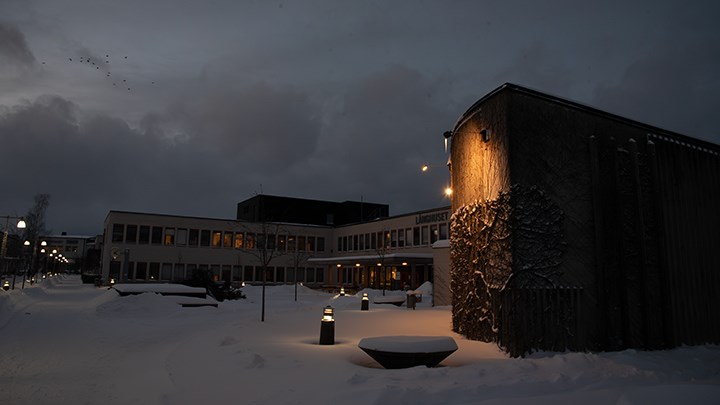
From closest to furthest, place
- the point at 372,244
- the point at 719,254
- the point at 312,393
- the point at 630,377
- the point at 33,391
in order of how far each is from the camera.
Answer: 1. the point at 312,393
2. the point at 33,391
3. the point at 630,377
4. the point at 719,254
5. the point at 372,244

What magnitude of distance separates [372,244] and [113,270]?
27817 millimetres

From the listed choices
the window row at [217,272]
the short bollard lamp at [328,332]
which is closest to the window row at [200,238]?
the window row at [217,272]

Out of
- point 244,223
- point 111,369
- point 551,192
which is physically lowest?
point 111,369

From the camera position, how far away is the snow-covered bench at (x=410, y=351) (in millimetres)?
8938

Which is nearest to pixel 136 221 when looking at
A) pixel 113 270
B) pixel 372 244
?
pixel 113 270

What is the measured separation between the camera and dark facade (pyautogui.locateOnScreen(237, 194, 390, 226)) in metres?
69.4

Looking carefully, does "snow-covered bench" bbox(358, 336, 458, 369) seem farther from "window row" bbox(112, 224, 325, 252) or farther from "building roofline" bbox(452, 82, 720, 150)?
"window row" bbox(112, 224, 325, 252)

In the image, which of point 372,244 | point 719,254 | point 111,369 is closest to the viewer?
point 111,369

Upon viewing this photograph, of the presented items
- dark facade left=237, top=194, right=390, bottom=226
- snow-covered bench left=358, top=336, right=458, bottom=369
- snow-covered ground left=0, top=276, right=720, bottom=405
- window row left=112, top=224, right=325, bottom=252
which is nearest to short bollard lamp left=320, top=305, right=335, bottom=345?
snow-covered ground left=0, top=276, right=720, bottom=405

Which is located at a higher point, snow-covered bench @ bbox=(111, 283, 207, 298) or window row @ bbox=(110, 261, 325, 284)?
window row @ bbox=(110, 261, 325, 284)

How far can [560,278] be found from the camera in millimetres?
11773

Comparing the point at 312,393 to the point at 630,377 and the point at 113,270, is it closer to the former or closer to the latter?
the point at 630,377

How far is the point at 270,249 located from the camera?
56.5 m

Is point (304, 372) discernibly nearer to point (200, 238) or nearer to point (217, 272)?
point (217, 272)
